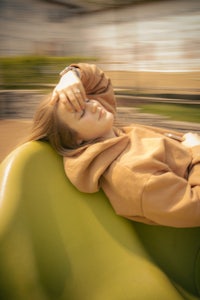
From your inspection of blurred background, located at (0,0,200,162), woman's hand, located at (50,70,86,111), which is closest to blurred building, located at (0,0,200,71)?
blurred background, located at (0,0,200,162)

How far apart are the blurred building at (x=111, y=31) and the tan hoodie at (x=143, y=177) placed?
3026 millimetres

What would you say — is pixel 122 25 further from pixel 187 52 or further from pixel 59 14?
pixel 59 14

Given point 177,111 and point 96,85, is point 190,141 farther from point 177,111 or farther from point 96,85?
point 177,111

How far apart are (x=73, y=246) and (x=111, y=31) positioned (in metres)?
4.59

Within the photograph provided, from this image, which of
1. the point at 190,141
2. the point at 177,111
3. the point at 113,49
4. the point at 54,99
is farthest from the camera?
the point at 113,49

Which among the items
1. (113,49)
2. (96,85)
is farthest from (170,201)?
(113,49)

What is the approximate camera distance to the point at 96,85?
1651 mm

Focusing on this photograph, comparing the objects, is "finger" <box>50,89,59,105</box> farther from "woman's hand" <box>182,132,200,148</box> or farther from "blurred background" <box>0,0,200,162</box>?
"blurred background" <box>0,0,200,162</box>

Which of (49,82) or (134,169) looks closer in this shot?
(134,169)

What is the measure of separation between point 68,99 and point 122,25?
13.3 feet

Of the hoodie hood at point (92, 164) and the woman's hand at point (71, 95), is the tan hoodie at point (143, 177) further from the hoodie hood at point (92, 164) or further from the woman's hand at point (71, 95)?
the woman's hand at point (71, 95)

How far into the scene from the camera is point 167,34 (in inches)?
173

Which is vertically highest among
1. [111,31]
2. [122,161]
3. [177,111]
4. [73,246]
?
[111,31]

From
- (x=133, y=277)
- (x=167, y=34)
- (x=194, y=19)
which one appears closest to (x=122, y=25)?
(x=167, y=34)
